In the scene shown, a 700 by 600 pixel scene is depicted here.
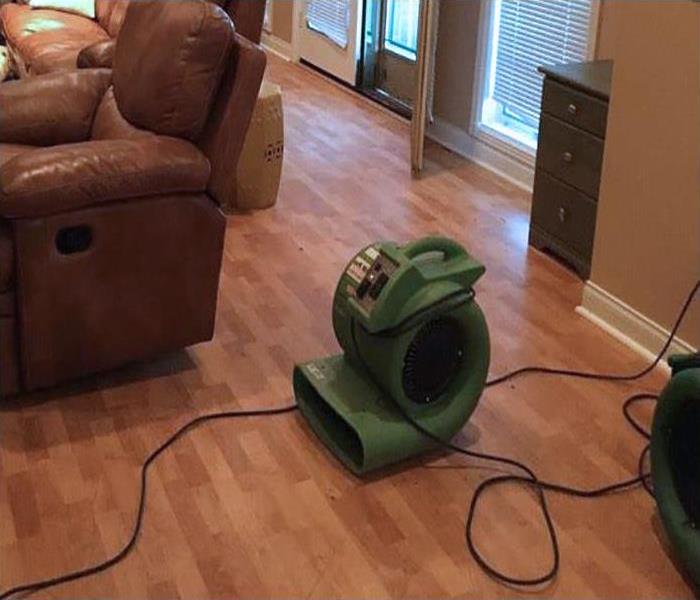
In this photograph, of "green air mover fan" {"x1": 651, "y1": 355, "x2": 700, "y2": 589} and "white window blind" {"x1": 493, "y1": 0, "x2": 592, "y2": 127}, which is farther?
"white window blind" {"x1": 493, "y1": 0, "x2": 592, "y2": 127}

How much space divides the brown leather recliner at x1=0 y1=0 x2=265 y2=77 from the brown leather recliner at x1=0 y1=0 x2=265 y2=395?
82 centimetres

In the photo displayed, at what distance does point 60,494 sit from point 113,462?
0.52ft

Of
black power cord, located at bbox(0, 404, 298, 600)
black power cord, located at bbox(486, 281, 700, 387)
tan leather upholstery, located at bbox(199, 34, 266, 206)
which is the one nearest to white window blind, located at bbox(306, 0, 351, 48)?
tan leather upholstery, located at bbox(199, 34, 266, 206)

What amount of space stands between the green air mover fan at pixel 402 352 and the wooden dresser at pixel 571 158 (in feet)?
3.63

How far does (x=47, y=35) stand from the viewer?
455 centimetres

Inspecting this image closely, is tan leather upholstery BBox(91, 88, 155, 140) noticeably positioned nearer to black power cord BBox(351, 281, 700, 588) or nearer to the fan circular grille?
black power cord BBox(351, 281, 700, 588)

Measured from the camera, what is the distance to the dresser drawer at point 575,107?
131 inches

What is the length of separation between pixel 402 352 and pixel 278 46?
482 cm

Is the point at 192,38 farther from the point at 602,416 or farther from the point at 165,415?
the point at 602,416

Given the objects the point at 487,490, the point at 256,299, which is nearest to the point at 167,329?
the point at 256,299

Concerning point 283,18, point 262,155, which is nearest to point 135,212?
point 262,155

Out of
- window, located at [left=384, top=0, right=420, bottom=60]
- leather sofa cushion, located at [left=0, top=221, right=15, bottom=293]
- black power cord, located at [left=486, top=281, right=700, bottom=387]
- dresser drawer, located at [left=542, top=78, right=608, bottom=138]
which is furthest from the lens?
window, located at [left=384, top=0, right=420, bottom=60]

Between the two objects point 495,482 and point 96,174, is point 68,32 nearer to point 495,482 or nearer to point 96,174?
point 96,174

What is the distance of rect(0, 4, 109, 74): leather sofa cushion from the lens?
13.9ft
